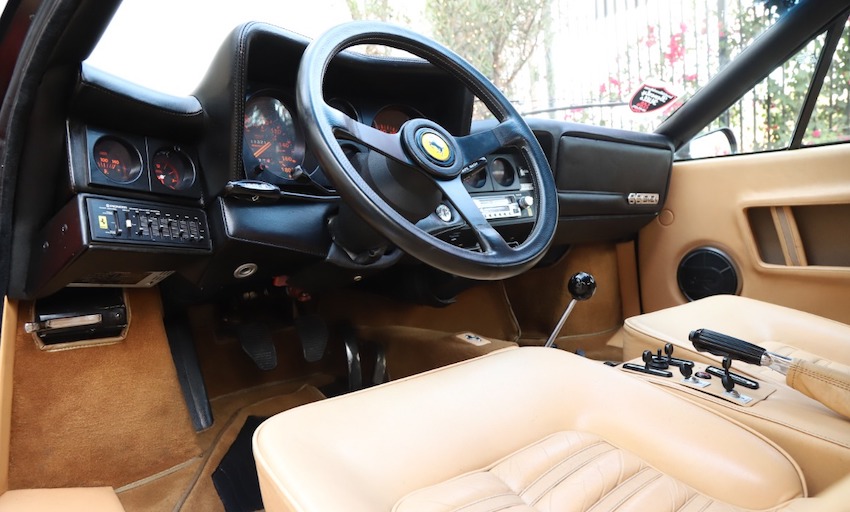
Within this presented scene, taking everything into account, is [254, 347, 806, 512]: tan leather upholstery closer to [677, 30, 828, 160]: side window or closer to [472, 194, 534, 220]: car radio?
[472, 194, 534, 220]: car radio

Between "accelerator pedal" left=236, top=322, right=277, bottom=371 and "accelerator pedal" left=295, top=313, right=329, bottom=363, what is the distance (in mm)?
90

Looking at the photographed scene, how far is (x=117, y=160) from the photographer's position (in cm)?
109

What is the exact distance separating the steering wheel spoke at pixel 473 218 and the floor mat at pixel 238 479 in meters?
0.80

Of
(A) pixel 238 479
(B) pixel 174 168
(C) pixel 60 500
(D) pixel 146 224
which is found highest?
→ (B) pixel 174 168

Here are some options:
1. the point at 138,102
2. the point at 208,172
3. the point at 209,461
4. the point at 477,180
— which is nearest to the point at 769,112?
the point at 477,180

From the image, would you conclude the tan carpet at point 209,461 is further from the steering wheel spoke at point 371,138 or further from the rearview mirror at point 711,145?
the rearview mirror at point 711,145

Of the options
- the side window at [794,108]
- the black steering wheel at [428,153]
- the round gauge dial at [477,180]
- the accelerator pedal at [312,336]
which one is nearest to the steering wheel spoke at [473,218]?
the black steering wheel at [428,153]

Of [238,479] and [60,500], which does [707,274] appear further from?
Result: [60,500]

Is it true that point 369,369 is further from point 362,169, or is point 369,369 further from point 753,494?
point 753,494

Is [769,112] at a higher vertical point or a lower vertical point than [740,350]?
higher

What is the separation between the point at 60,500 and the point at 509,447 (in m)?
0.95

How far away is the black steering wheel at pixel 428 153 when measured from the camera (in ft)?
2.78

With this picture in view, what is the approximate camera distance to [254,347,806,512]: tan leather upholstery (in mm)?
686

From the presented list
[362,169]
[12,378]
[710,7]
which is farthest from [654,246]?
[12,378]
